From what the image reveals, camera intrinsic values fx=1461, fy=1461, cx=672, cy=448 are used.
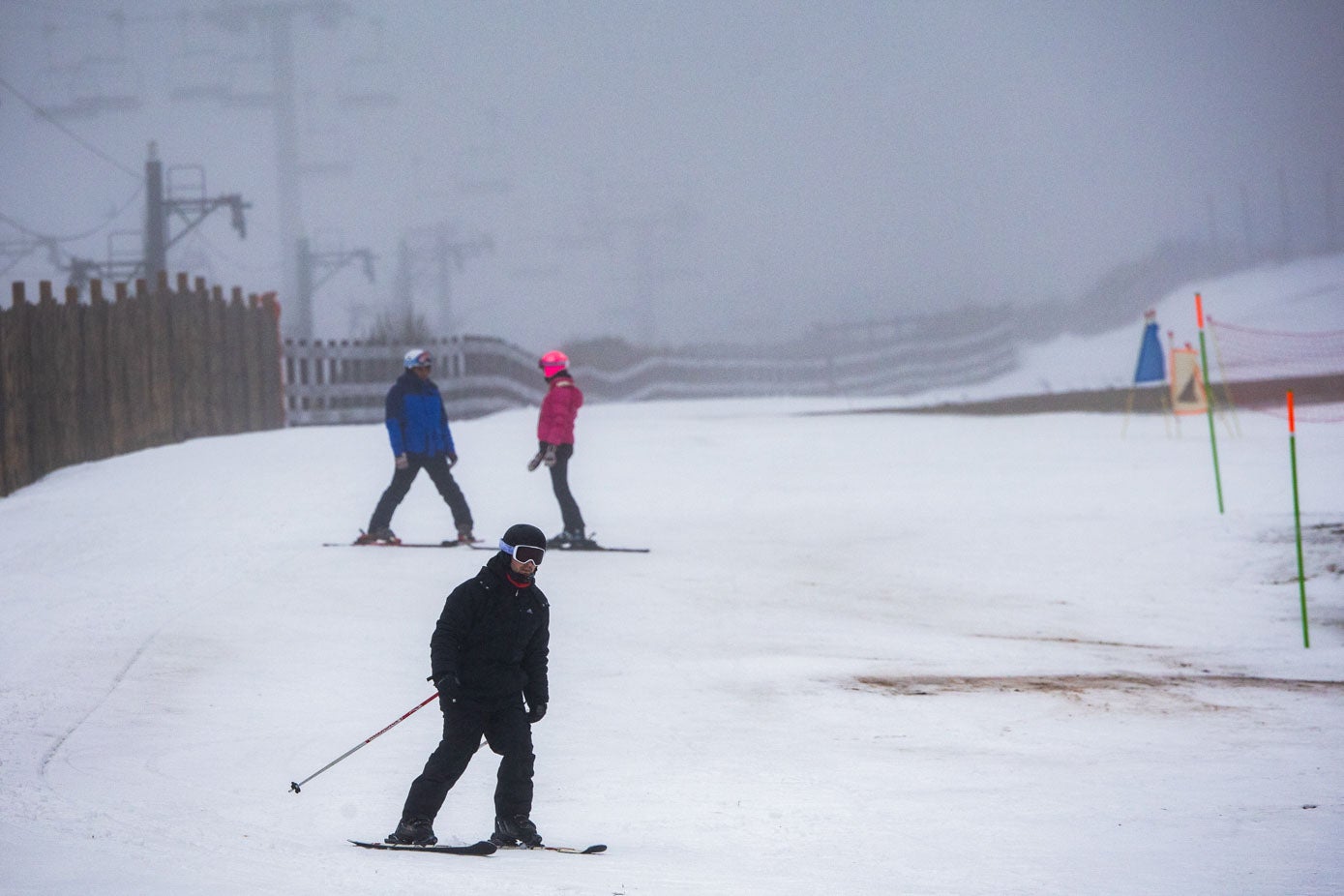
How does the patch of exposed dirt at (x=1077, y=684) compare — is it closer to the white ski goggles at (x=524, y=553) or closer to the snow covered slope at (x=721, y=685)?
the snow covered slope at (x=721, y=685)

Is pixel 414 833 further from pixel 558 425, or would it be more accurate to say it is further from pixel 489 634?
pixel 558 425

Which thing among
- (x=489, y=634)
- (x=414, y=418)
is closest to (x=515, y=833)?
(x=489, y=634)

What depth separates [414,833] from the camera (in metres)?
6.29

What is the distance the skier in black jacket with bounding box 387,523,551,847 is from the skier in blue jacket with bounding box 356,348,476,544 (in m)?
7.16

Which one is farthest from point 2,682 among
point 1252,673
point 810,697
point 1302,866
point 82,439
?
point 82,439

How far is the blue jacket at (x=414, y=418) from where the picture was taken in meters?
13.6

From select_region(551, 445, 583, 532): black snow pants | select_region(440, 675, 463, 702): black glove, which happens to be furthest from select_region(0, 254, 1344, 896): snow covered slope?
select_region(440, 675, 463, 702): black glove

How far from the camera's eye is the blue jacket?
13.6 m

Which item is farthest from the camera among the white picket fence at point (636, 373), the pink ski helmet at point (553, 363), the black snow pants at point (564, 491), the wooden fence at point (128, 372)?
the white picket fence at point (636, 373)

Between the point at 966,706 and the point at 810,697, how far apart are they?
3.31ft

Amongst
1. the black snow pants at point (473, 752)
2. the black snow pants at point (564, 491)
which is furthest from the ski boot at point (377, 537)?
the black snow pants at point (473, 752)

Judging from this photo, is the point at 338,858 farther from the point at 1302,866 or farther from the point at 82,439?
the point at 82,439

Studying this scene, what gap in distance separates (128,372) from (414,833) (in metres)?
15.3

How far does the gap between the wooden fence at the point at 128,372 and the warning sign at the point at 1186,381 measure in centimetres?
1515
